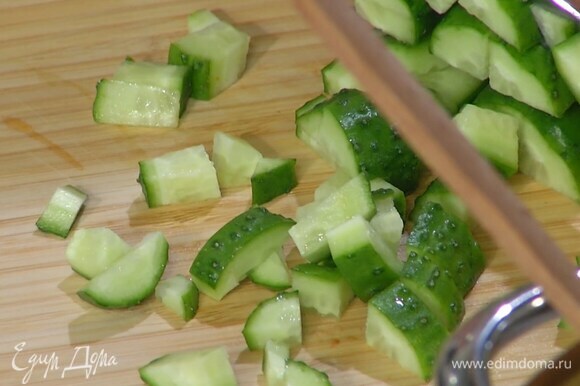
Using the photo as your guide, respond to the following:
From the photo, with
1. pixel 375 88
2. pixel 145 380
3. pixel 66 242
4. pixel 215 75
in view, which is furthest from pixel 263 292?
pixel 375 88

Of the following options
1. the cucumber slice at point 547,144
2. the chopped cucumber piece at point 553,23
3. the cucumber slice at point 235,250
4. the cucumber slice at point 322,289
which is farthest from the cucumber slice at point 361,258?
the chopped cucumber piece at point 553,23

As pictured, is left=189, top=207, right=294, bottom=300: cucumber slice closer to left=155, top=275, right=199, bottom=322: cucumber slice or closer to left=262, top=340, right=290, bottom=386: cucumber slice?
left=155, top=275, right=199, bottom=322: cucumber slice

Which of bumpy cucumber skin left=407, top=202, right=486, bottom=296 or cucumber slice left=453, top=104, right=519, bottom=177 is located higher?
cucumber slice left=453, top=104, right=519, bottom=177

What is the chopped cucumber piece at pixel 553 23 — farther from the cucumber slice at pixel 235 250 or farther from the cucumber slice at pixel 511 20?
the cucumber slice at pixel 235 250

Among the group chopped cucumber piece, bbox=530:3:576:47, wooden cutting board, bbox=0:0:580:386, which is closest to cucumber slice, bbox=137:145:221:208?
wooden cutting board, bbox=0:0:580:386

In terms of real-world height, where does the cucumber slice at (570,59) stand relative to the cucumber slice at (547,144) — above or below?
above

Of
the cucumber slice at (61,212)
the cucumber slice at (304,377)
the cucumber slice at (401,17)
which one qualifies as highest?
the cucumber slice at (401,17)

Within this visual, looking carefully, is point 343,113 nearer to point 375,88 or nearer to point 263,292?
point 263,292
